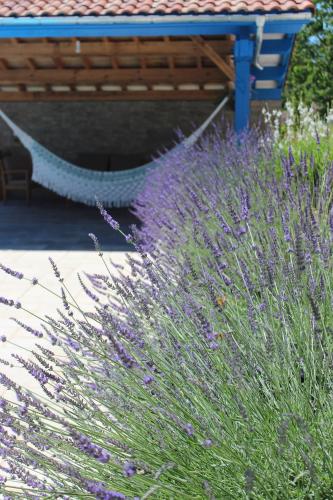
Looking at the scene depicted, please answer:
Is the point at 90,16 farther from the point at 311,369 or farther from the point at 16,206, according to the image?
the point at 311,369

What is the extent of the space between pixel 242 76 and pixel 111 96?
3836 mm

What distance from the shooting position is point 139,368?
1660 mm

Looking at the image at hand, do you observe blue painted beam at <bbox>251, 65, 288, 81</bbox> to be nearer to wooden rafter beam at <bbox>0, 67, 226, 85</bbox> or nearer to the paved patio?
wooden rafter beam at <bbox>0, 67, 226, 85</bbox>

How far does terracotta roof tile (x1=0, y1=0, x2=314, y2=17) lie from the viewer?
6.85 metres

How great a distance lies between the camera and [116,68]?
9.62 m

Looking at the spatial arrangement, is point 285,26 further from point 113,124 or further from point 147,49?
point 113,124

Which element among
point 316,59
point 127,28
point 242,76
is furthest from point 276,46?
point 316,59

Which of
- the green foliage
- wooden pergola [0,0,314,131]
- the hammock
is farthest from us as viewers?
the green foliage

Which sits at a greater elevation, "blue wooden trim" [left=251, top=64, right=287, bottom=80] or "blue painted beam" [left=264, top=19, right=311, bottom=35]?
"blue wooden trim" [left=251, top=64, right=287, bottom=80]

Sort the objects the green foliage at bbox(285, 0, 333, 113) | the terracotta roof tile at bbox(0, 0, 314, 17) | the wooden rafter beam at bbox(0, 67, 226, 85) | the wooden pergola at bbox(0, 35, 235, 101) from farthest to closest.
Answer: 1. the green foliage at bbox(285, 0, 333, 113)
2. the wooden rafter beam at bbox(0, 67, 226, 85)
3. the wooden pergola at bbox(0, 35, 235, 101)
4. the terracotta roof tile at bbox(0, 0, 314, 17)

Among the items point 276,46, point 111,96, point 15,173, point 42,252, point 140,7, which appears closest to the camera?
point 42,252

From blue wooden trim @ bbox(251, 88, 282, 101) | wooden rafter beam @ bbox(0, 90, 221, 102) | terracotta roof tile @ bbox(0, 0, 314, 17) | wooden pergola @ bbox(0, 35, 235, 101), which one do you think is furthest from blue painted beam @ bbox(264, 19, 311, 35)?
blue wooden trim @ bbox(251, 88, 282, 101)

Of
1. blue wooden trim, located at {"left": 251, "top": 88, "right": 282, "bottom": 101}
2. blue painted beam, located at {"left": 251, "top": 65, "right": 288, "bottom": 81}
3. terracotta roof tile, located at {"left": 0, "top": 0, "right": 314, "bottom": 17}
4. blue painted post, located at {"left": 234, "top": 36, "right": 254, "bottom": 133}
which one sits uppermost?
blue wooden trim, located at {"left": 251, "top": 88, "right": 282, "bottom": 101}

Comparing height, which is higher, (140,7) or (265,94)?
(265,94)
